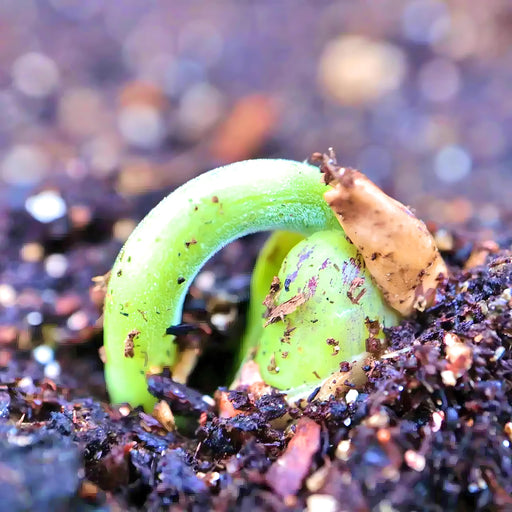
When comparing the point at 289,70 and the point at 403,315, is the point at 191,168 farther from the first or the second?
the point at 403,315

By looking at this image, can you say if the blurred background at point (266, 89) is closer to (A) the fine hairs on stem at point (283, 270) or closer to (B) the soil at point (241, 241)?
(B) the soil at point (241, 241)

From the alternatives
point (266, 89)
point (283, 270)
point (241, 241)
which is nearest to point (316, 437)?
point (283, 270)

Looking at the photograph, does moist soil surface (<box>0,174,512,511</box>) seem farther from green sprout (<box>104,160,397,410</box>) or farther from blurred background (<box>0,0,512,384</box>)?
blurred background (<box>0,0,512,384</box>)

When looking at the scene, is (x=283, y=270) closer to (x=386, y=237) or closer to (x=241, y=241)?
(x=386, y=237)

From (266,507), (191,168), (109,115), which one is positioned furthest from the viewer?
(109,115)

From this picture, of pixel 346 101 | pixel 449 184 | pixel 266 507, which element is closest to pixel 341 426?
pixel 266 507

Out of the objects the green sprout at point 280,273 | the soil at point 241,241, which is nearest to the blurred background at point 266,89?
the soil at point 241,241
